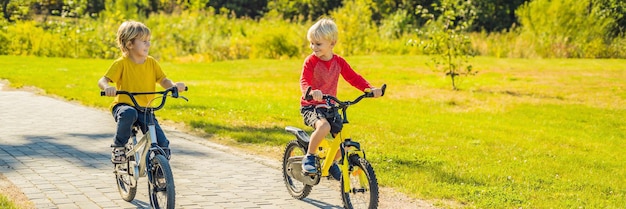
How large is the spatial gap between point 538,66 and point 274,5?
25394 millimetres

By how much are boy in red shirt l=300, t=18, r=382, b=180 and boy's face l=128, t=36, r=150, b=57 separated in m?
1.17

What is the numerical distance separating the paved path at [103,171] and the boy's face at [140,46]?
1.29 meters

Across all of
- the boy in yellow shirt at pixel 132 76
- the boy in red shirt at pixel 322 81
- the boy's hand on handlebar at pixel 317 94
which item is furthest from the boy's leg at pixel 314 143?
the boy in yellow shirt at pixel 132 76

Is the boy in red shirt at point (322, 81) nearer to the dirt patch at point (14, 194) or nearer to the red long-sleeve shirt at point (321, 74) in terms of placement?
the red long-sleeve shirt at point (321, 74)

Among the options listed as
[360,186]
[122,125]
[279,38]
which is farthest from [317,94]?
[279,38]

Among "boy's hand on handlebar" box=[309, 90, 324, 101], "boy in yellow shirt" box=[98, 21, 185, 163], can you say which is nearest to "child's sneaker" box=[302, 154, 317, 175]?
"boy's hand on handlebar" box=[309, 90, 324, 101]

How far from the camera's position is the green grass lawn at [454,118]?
8352 mm

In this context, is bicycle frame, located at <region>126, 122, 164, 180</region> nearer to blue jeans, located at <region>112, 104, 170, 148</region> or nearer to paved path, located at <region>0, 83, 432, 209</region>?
blue jeans, located at <region>112, 104, 170, 148</region>

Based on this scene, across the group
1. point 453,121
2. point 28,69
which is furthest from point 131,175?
point 28,69

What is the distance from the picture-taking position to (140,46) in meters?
6.27

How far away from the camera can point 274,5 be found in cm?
4747

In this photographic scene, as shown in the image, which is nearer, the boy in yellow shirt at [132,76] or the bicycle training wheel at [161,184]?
the bicycle training wheel at [161,184]

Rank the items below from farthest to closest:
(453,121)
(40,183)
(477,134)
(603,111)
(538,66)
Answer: (538,66) < (603,111) < (453,121) < (477,134) < (40,183)

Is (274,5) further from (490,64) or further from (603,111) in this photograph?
(603,111)
